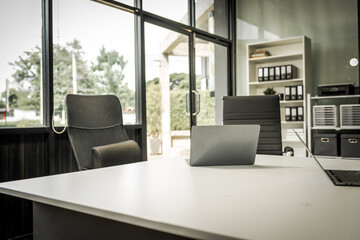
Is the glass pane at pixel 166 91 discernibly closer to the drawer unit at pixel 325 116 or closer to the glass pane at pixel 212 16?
the glass pane at pixel 212 16

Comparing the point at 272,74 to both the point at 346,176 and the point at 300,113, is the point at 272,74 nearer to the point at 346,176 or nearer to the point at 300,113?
the point at 300,113

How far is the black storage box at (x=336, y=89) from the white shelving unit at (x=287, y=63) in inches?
13.2

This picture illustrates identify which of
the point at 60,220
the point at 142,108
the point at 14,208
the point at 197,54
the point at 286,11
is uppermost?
the point at 286,11

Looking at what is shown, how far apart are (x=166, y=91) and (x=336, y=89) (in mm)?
2210

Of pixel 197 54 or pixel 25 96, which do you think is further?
pixel 197 54

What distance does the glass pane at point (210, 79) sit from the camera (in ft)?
16.1

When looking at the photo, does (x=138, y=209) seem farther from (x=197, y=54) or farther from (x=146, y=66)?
(x=197, y=54)

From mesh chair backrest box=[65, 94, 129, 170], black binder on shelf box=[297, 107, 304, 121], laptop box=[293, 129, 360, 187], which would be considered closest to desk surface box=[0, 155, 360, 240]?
laptop box=[293, 129, 360, 187]

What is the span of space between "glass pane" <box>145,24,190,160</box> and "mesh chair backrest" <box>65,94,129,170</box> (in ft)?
4.93

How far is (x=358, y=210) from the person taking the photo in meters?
0.83

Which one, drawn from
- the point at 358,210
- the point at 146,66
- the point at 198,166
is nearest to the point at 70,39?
the point at 146,66

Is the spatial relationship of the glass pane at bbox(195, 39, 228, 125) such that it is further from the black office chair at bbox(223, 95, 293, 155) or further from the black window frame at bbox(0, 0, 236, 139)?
the black office chair at bbox(223, 95, 293, 155)

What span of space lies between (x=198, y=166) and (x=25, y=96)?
5.95ft

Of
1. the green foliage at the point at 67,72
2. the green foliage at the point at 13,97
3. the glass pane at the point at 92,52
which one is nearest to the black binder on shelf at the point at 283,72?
the glass pane at the point at 92,52
